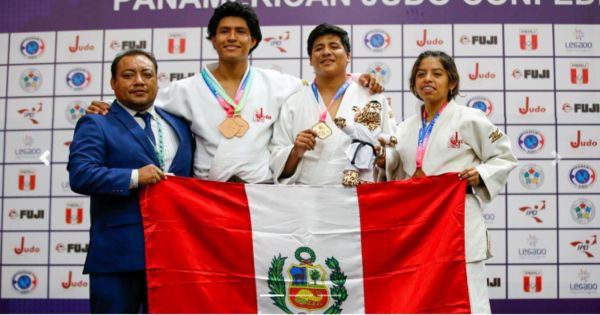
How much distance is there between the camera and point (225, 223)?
106 inches

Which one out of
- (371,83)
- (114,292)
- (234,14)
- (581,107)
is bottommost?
(114,292)

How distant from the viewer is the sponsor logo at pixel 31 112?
477cm

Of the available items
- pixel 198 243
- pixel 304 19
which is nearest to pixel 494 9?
pixel 304 19

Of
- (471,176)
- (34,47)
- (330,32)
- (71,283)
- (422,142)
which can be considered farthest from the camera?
(34,47)

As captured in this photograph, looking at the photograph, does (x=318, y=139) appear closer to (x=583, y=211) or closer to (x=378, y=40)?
(x=378, y=40)

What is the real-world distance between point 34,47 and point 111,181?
2.91 m

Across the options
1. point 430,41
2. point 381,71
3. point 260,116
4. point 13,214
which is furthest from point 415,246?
point 13,214

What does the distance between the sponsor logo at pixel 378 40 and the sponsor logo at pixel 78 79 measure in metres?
2.17

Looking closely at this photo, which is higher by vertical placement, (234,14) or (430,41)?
(430,41)

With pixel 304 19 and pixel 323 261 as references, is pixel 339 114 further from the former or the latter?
pixel 304 19

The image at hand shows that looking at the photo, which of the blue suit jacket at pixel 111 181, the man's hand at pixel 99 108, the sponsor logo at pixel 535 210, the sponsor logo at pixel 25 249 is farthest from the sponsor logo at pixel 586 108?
the sponsor logo at pixel 25 249

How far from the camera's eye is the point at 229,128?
2.81 metres

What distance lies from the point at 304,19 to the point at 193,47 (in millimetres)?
878

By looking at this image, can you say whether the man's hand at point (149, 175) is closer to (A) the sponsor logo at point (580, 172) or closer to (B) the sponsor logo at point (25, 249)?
(B) the sponsor logo at point (25, 249)
